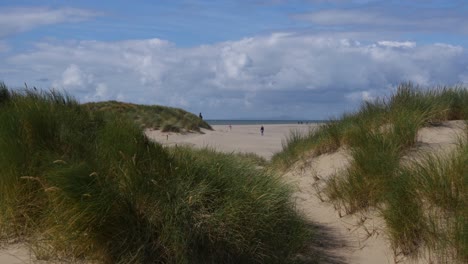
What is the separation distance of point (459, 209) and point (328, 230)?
204cm

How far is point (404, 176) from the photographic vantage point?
6.96m

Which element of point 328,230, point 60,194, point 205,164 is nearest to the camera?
point 60,194

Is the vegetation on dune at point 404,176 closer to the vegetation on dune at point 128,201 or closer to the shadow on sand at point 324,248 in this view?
the shadow on sand at point 324,248

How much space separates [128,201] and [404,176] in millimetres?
3403

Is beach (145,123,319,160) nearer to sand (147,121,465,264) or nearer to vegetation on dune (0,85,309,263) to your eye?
sand (147,121,465,264)

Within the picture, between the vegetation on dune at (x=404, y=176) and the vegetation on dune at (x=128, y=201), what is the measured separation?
4.00ft

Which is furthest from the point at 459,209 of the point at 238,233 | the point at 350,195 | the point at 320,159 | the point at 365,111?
the point at 365,111

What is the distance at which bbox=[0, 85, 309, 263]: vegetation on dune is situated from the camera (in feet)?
17.6

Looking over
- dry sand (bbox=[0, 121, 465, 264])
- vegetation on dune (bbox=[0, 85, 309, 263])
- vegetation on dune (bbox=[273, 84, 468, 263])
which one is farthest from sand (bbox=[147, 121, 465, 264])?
vegetation on dune (bbox=[0, 85, 309, 263])

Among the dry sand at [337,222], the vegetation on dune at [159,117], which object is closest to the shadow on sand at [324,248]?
the dry sand at [337,222]

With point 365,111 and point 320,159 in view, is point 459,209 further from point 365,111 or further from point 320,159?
point 365,111

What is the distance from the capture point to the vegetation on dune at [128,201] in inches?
211

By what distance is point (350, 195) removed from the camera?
8.13m

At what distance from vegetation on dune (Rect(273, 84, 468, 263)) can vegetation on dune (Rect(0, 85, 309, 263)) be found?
122 cm
